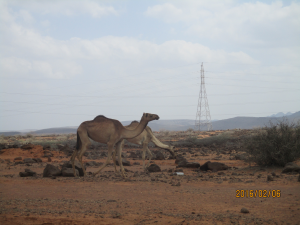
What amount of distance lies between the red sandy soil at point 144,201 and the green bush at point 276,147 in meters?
2.40

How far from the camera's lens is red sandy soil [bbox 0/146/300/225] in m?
6.64

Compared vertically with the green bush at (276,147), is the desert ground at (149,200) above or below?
below

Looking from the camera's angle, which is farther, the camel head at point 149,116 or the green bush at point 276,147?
the green bush at point 276,147

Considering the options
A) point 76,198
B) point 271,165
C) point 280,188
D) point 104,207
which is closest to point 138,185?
point 76,198

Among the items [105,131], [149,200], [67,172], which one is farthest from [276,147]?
[67,172]

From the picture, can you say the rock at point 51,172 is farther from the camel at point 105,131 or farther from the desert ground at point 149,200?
the camel at point 105,131

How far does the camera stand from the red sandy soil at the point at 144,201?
6645 mm

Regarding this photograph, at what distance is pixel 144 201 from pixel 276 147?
851cm

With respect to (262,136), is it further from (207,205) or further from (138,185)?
(207,205)

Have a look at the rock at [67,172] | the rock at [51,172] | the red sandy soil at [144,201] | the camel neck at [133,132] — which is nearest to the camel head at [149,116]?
the camel neck at [133,132]

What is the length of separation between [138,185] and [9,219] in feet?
17.4

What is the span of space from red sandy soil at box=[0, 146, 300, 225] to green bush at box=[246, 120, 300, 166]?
2398mm

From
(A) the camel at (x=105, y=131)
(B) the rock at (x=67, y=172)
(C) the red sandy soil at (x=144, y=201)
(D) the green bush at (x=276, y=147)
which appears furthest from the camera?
(D) the green bush at (x=276, y=147)

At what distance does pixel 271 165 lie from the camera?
48.6 feet
